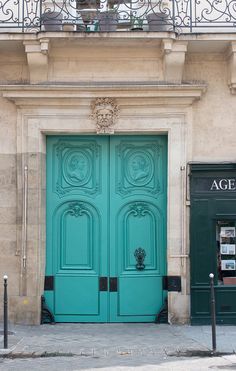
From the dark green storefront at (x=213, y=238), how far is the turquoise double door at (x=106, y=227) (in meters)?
0.62

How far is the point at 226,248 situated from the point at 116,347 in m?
2.94

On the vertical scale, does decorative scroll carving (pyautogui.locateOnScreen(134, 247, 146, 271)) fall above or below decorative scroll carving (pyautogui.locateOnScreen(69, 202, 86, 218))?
below

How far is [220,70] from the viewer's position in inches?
439

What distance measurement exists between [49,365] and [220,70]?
594 cm

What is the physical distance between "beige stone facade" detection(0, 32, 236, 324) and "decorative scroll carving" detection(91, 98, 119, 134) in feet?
0.30

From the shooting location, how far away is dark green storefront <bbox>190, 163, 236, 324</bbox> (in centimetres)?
1069

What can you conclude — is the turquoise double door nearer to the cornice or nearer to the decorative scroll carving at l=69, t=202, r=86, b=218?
the decorative scroll carving at l=69, t=202, r=86, b=218

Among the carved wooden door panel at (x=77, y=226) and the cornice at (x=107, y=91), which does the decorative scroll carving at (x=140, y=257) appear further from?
the cornice at (x=107, y=91)

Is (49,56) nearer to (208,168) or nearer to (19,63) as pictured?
(19,63)

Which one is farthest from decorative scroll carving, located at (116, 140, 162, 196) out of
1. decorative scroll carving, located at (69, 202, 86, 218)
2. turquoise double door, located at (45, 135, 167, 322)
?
decorative scroll carving, located at (69, 202, 86, 218)

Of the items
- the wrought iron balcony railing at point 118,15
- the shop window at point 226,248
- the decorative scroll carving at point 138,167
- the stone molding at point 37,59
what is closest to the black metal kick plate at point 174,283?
the shop window at point 226,248

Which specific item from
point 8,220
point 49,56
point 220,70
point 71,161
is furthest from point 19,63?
point 220,70

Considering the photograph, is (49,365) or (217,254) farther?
(217,254)

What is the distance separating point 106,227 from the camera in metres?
11.2
